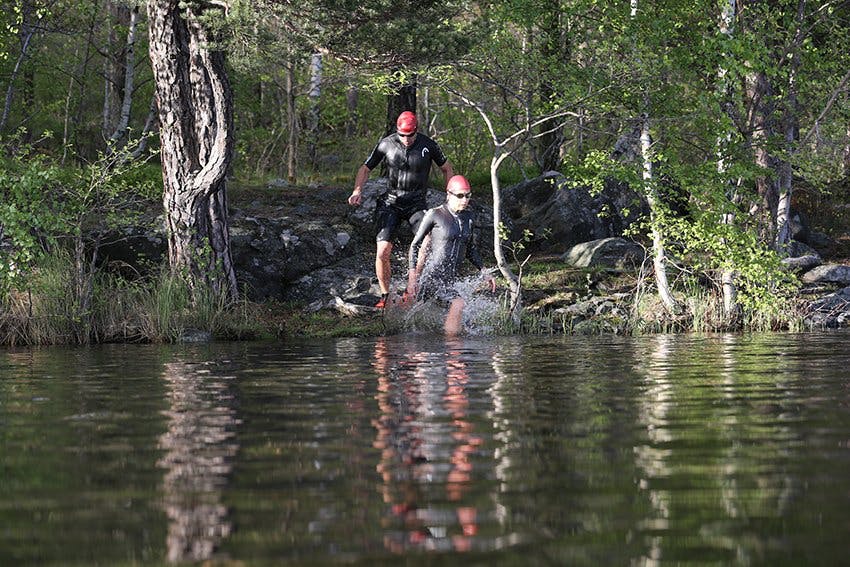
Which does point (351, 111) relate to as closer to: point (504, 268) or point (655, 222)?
point (504, 268)

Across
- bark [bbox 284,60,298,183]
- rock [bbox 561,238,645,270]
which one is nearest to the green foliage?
rock [bbox 561,238,645,270]

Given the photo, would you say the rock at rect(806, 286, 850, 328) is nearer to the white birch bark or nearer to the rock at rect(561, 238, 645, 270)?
the white birch bark

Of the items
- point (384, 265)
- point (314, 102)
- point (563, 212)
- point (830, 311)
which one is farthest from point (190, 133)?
point (314, 102)

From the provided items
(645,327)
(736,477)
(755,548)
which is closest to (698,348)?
(645,327)

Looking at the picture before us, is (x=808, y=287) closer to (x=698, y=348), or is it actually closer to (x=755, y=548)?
(x=698, y=348)

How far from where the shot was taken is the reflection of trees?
13.8 feet

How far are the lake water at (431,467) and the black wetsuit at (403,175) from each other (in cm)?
734

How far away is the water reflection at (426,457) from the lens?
4259 mm

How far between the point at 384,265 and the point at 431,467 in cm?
1278

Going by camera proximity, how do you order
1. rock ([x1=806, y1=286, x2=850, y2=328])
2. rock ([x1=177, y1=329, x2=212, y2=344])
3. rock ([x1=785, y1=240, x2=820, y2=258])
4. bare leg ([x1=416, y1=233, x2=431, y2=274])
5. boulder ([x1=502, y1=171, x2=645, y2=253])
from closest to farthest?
rock ([x1=177, y1=329, x2=212, y2=344]) < bare leg ([x1=416, y1=233, x2=431, y2=274]) < rock ([x1=806, y1=286, x2=850, y2=328]) < rock ([x1=785, y1=240, x2=820, y2=258]) < boulder ([x1=502, y1=171, x2=645, y2=253])

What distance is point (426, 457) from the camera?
585 cm

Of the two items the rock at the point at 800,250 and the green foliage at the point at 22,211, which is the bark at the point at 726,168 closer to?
the rock at the point at 800,250

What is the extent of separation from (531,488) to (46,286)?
12204 millimetres

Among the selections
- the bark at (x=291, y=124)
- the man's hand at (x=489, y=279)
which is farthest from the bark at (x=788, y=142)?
the bark at (x=291, y=124)
